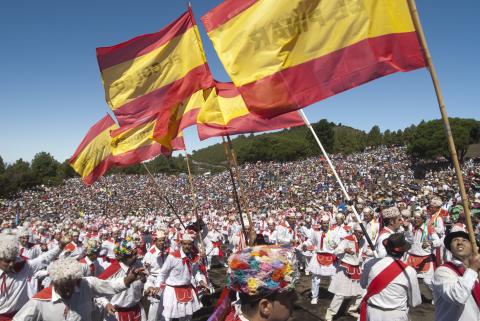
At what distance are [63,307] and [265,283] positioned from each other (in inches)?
101

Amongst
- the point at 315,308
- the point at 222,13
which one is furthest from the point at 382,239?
the point at 315,308

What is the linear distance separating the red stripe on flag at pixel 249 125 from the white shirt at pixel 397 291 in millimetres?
2523

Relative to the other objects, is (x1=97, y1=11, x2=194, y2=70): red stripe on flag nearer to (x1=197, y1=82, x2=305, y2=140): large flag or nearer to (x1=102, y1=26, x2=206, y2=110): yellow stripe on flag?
(x1=102, y1=26, x2=206, y2=110): yellow stripe on flag

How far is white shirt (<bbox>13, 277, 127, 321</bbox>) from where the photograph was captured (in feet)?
11.9

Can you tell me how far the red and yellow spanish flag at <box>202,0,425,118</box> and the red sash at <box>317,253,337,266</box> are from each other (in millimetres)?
6255

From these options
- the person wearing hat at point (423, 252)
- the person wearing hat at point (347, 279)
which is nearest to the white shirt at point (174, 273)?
the person wearing hat at point (347, 279)

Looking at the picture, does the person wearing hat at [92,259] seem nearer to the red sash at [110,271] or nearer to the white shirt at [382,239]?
the red sash at [110,271]

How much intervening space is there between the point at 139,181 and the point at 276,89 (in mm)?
55699

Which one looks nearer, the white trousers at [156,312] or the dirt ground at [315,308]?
the white trousers at [156,312]

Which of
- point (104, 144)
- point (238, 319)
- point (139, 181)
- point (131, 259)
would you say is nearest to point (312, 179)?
point (139, 181)

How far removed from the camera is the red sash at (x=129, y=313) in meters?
5.73

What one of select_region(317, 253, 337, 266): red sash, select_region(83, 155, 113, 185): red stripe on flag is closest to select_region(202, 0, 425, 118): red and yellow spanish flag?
select_region(83, 155, 113, 185): red stripe on flag

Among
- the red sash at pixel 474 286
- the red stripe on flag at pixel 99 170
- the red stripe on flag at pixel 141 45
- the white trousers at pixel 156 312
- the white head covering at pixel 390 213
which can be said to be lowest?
the white trousers at pixel 156 312

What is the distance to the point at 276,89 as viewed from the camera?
3734 millimetres
